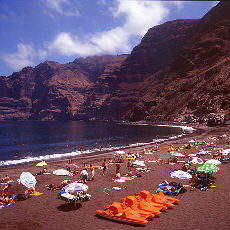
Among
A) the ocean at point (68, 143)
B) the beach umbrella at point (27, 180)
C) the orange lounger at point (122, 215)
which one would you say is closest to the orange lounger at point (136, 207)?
the orange lounger at point (122, 215)

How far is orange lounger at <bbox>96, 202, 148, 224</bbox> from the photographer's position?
34.4 feet

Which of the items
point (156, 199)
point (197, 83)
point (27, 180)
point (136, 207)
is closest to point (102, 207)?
point (136, 207)

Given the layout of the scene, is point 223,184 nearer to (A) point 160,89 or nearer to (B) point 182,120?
(B) point 182,120

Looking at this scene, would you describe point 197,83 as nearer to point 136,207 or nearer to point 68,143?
point 68,143

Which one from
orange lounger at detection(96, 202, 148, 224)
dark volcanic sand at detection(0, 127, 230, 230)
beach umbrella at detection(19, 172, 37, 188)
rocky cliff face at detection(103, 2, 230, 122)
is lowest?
dark volcanic sand at detection(0, 127, 230, 230)

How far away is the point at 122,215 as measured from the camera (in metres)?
10.9

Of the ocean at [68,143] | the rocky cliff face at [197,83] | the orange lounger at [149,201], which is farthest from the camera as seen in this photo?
the rocky cliff face at [197,83]

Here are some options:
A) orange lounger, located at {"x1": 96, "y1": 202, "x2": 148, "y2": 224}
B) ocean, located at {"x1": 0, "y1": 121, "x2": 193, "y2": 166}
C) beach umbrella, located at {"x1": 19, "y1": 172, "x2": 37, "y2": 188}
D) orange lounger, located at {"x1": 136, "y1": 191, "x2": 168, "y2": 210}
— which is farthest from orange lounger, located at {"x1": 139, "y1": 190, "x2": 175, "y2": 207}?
ocean, located at {"x1": 0, "y1": 121, "x2": 193, "y2": 166}

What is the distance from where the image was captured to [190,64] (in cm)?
14888

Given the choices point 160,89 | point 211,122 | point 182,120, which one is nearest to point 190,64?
point 160,89

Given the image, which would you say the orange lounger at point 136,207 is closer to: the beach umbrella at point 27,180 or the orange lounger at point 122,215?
the orange lounger at point 122,215

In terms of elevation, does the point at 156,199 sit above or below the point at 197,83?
below

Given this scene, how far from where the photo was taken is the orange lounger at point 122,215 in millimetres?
10484

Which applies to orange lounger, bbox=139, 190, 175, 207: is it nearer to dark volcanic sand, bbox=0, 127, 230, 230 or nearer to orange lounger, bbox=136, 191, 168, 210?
orange lounger, bbox=136, 191, 168, 210
